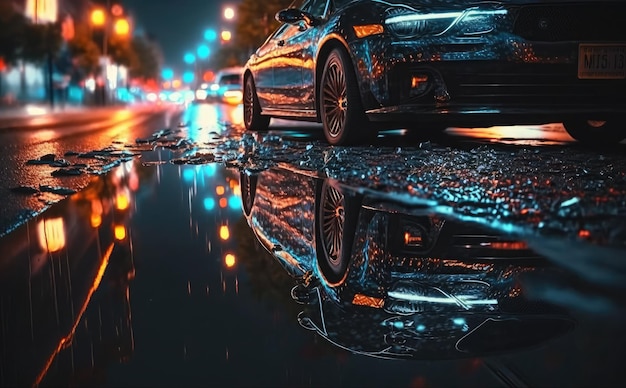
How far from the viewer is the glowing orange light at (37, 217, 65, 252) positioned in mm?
2982

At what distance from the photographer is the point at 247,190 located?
14.7 ft

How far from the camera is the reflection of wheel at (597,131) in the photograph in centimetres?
666

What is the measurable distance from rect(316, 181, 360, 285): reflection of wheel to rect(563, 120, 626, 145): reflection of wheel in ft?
11.3

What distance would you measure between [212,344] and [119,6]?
242 feet

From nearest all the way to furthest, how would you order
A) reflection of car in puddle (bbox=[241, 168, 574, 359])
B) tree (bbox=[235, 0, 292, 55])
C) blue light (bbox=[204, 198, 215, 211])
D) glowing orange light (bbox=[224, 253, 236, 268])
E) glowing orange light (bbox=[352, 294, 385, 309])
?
reflection of car in puddle (bbox=[241, 168, 574, 359]) → glowing orange light (bbox=[352, 294, 385, 309]) → glowing orange light (bbox=[224, 253, 236, 268]) → blue light (bbox=[204, 198, 215, 211]) → tree (bbox=[235, 0, 292, 55])

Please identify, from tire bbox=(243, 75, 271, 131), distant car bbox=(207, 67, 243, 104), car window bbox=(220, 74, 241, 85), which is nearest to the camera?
tire bbox=(243, 75, 271, 131)

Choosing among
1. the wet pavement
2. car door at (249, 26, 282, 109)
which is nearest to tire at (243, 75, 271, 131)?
car door at (249, 26, 282, 109)

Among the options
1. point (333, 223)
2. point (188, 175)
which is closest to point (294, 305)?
point (333, 223)

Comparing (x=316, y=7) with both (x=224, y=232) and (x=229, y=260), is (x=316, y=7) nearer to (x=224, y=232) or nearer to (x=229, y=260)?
(x=224, y=232)

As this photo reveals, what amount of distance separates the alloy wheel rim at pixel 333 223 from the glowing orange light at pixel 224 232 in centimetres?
40

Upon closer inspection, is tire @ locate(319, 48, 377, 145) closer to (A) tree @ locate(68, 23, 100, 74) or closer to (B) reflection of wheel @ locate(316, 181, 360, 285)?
(B) reflection of wheel @ locate(316, 181, 360, 285)

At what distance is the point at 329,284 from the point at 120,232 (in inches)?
52.2

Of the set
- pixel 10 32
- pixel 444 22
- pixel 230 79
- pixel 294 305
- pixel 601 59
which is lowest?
pixel 294 305

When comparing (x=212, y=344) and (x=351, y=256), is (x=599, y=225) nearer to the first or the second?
(x=351, y=256)
